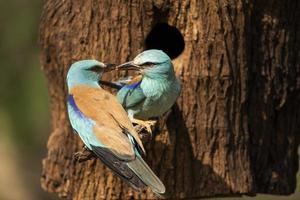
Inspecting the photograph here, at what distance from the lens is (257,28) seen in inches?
271

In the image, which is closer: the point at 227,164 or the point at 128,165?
the point at 128,165

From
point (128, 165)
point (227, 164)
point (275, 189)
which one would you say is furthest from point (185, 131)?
point (128, 165)

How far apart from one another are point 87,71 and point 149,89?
0.35 metres

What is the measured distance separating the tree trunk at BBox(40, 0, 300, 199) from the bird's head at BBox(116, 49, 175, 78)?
61 cm

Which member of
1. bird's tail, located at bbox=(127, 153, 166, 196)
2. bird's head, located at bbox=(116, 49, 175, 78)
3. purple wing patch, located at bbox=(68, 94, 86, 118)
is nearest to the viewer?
bird's tail, located at bbox=(127, 153, 166, 196)

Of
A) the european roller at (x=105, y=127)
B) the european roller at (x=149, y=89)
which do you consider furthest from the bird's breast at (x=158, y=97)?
the european roller at (x=105, y=127)

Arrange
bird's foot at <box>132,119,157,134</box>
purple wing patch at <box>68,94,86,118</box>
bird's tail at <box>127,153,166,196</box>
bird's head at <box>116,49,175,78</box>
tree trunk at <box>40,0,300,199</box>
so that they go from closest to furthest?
bird's tail at <box>127,153,166,196</box> < purple wing patch at <box>68,94,86,118</box> < bird's head at <box>116,49,175,78</box> < bird's foot at <box>132,119,157,134</box> < tree trunk at <box>40,0,300,199</box>

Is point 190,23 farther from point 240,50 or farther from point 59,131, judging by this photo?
point 59,131

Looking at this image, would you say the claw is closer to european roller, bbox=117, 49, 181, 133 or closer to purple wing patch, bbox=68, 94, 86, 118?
european roller, bbox=117, 49, 181, 133

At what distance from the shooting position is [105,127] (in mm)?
5734

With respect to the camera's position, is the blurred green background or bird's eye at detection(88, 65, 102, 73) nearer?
bird's eye at detection(88, 65, 102, 73)

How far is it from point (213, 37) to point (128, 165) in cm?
138

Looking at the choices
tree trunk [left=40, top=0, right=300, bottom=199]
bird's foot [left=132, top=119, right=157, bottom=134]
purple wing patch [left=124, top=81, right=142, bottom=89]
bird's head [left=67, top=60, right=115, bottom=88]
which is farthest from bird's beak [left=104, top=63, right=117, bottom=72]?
tree trunk [left=40, top=0, right=300, bottom=199]

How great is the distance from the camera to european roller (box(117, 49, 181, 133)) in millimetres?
6043
